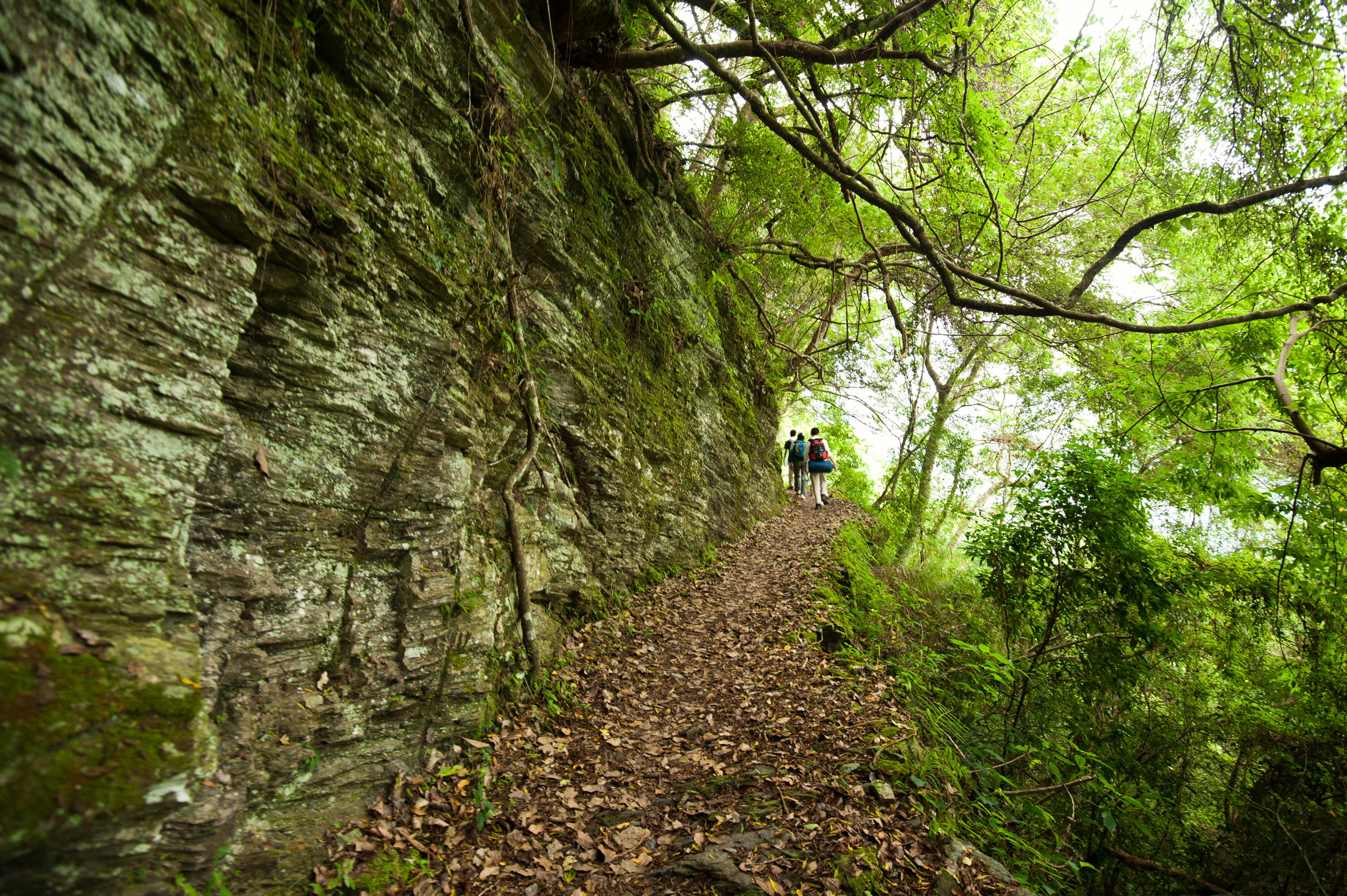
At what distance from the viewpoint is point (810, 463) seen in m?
14.4

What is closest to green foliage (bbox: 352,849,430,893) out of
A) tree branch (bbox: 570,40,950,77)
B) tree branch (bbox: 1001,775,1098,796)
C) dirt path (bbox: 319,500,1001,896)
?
dirt path (bbox: 319,500,1001,896)

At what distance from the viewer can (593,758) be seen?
14.5 ft

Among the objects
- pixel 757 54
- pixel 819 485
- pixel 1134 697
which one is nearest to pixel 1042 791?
pixel 1134 697

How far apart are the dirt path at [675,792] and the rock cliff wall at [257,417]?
0.44m

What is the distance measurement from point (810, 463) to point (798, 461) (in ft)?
7.93

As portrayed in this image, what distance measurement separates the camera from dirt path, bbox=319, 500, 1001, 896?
3180 mm

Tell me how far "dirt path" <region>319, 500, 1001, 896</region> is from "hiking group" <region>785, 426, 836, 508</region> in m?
8.54

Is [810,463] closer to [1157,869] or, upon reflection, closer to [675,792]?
[1157,869]

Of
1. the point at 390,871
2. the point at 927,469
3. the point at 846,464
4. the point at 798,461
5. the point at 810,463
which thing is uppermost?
the point at 846,464

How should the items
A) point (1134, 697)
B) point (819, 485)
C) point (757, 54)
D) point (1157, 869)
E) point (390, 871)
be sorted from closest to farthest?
point (390, 871) < point (1157, 869) < point (757, 54) < point (1134, 697) < point (819, 485)

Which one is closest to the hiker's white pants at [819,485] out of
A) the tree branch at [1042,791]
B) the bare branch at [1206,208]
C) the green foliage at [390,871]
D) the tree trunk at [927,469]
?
the tree trunk at [927,469]

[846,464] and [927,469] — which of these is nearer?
[927,469]

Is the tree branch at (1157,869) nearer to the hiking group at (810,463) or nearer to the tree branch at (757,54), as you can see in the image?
the tree branch at (757,54)

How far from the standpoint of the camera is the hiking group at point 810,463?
47.2 ft
